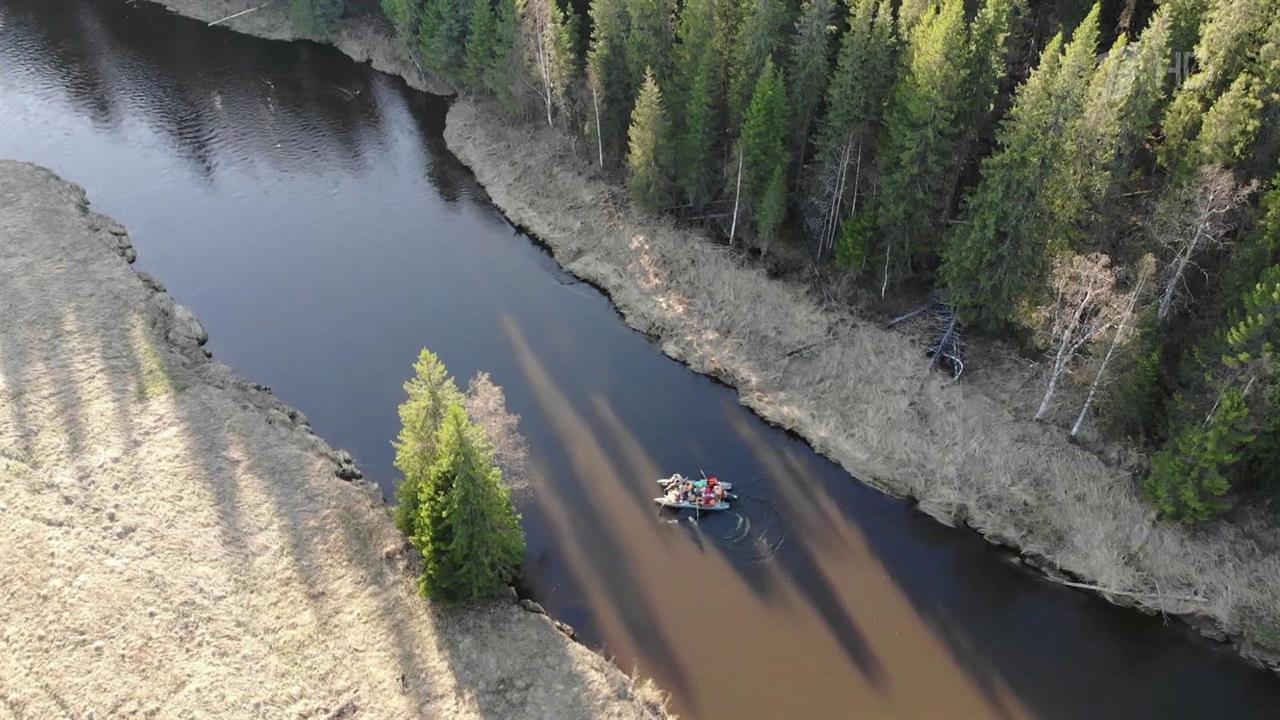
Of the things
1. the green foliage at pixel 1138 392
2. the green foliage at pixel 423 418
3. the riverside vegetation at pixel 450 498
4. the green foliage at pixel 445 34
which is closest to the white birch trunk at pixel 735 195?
the green foliage at pixel 1138 392

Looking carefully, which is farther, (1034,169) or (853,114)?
(853,114)

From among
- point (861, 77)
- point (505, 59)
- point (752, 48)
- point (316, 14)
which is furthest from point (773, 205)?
point (316, 14)

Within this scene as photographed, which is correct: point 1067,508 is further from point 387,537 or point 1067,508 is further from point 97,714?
point 97,714

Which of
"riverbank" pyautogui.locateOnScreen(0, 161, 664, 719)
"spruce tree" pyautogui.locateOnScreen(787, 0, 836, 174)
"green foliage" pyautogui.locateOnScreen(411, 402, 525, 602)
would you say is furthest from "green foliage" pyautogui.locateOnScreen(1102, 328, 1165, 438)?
"green foliage" pyautogui.locateOnScreen(411, 402, 525, 602)

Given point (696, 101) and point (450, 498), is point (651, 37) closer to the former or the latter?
point (696, 101)

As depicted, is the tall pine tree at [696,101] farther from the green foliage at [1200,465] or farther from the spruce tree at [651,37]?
the green foliage at [1200,465]

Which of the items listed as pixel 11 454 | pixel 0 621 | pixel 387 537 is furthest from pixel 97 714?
pixel 11 454
